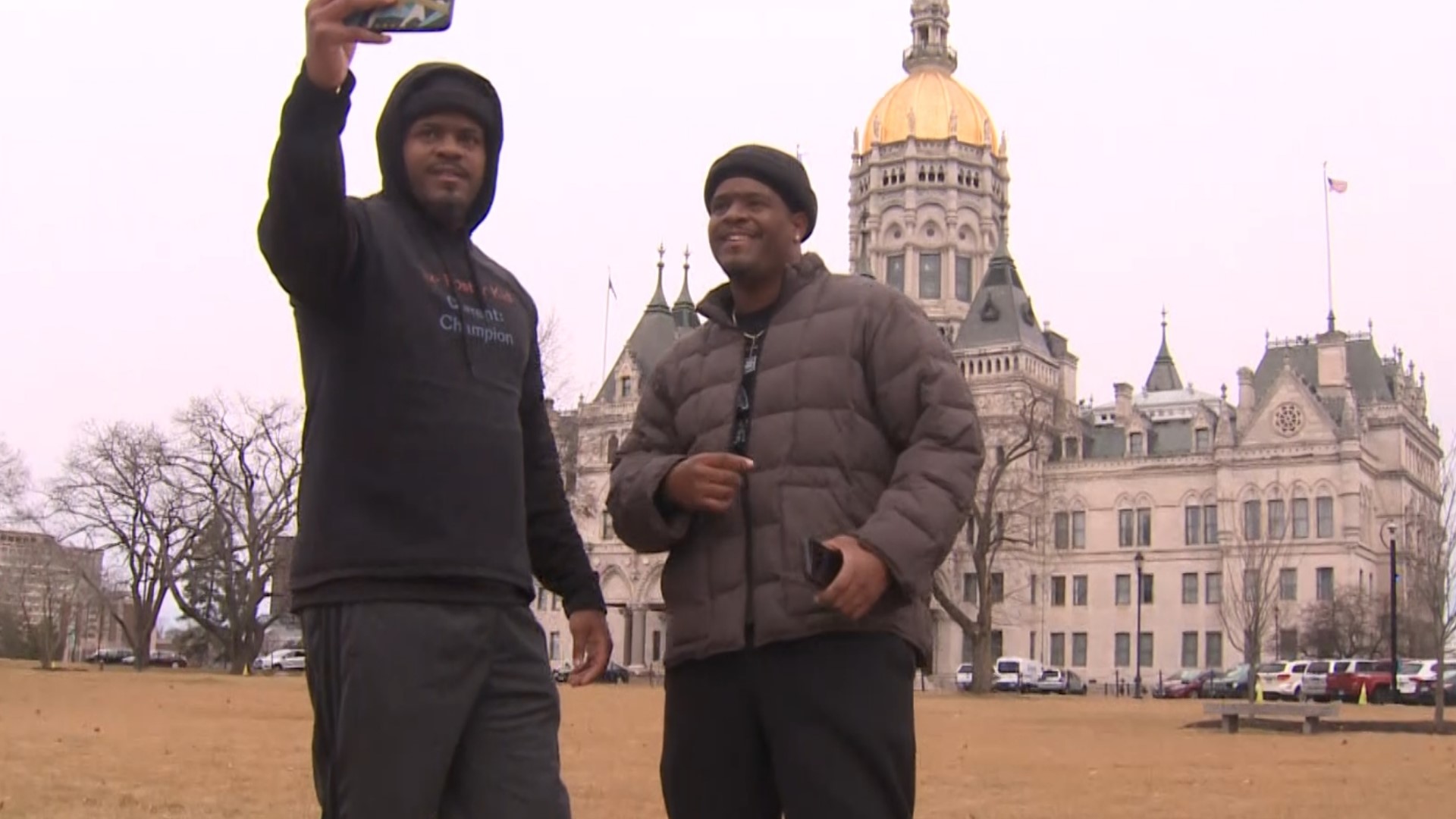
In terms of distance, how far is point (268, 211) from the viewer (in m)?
3.81

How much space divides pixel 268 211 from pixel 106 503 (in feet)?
180

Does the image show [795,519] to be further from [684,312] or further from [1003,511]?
[684,312]

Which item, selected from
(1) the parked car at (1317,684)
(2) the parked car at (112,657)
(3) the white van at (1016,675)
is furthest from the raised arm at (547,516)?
(2) the parked car at (112,657)

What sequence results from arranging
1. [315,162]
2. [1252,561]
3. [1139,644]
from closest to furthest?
[315,162], [1252,561], [1139,644]

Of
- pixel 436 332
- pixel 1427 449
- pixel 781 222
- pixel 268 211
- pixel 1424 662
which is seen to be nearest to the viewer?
pixel 268 211

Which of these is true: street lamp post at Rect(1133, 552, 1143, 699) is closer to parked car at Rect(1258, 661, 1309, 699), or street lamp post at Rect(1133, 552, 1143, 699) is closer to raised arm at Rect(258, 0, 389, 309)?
parked car at Rect(1258, 661, 1309, 699)

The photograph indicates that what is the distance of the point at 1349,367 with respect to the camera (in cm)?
7525

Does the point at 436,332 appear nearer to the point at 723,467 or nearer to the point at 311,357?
the point at 311,357

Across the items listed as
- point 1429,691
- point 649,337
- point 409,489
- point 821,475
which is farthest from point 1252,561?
point 409,489

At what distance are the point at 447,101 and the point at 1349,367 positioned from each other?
77.0 metres

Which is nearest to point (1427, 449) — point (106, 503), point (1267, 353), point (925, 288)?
point (1267, 353)

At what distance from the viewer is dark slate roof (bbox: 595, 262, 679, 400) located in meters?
87.2

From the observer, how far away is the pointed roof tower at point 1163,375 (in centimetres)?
9444

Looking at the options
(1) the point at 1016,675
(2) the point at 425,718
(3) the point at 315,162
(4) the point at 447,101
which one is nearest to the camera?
(3) the point at 315,162
